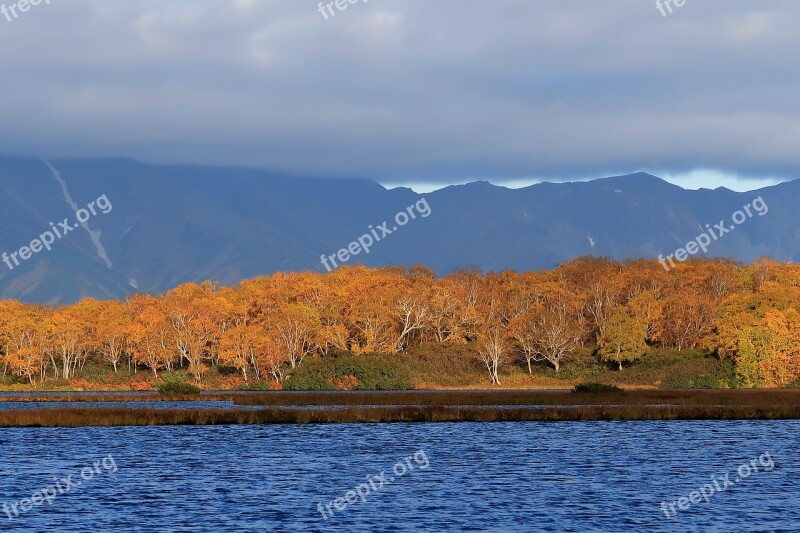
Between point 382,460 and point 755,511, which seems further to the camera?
point 382,460

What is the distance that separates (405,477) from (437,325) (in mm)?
106296

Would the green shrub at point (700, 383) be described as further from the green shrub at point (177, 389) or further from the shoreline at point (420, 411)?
the green shrub at point (177, 389)

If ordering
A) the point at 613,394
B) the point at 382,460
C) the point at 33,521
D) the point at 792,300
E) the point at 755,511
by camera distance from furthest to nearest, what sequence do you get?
the point at 792,300 → the point at 613,394 → the point at 382,460 → the point at 755,511 → the point at 33,521

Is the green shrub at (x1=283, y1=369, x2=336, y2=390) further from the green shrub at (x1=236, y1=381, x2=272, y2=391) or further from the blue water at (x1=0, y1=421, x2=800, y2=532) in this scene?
the blue water at (x1=0, y1=421, x2=800, y2=532)

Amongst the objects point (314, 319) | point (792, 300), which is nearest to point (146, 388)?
point (314, 319)

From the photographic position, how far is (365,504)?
46188 millimetres

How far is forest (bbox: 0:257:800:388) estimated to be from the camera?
140750mm

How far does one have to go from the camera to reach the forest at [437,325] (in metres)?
141

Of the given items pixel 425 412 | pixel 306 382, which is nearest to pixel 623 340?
pixel 306 382

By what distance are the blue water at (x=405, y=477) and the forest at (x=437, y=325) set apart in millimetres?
61360

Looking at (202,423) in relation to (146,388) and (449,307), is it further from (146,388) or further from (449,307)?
(449,307)

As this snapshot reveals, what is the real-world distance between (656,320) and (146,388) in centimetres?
6914

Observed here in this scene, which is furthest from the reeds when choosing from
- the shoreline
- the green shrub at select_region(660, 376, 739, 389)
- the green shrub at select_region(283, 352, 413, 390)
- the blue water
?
the green shrub at select_region(283, 352, 413, 390)

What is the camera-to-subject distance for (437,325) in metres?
160
